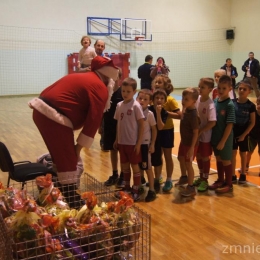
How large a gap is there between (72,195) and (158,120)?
6.34ft

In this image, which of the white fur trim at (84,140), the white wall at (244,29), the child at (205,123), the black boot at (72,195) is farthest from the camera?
the white wall at (244,29)

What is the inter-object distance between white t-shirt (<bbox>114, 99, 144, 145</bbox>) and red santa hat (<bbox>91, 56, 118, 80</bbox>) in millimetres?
769

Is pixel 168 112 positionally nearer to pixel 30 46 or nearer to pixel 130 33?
pixel 30 46

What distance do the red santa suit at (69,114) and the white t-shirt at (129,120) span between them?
847 mm

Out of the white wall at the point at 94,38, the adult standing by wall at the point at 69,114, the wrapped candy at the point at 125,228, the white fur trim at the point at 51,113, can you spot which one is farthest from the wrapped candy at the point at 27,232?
the white wall at the point at 94,38

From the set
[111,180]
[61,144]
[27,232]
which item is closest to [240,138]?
[111,180]

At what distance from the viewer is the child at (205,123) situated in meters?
3.99

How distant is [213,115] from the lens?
3967mm

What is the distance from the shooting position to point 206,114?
4.04 m

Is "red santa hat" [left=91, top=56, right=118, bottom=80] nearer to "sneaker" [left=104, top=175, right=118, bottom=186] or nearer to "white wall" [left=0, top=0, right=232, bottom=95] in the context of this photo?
"sneaker" [left=104, top=175, right=118, bottom=186]

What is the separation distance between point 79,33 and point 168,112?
1085 centimetres

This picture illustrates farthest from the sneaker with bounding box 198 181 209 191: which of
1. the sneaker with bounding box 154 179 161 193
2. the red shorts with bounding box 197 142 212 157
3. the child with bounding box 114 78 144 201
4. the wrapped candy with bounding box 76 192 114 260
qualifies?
the wrapped candy with bounding box 76 192 114 260

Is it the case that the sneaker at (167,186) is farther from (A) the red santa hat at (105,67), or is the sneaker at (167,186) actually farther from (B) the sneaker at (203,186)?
(A) the red santa hat at (105,67)

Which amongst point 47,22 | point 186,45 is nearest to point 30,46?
point 47,22
